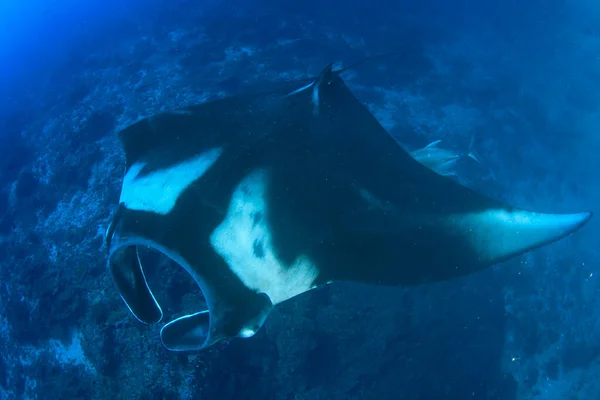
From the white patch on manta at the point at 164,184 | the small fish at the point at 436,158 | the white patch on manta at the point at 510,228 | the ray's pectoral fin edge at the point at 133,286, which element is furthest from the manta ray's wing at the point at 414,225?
the small fish at the point at 436,158

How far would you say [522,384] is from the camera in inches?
315

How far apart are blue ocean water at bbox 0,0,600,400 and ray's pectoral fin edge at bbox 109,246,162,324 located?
2.42 meters

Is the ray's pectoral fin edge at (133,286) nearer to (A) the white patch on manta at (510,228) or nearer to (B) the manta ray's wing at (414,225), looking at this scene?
(B) the manta ray's wing at (414,225)

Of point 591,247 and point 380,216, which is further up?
point 380,216

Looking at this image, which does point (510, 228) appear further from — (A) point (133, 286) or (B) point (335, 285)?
(B) point (335, 285)

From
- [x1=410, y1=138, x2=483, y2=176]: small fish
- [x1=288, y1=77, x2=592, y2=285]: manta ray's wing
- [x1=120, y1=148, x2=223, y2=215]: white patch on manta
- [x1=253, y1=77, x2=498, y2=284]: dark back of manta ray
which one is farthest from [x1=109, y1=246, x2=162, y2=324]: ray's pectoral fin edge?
[x1=410, y1=138, x2=483, y2=176]: small fish

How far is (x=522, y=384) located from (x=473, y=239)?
7.70 metres

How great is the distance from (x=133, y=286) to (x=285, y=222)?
1270mm

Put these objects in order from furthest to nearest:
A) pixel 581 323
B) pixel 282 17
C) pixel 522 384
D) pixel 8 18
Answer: pixel 8 18 → pixel 282 17 → pixel 581 323 → pixel 522 384

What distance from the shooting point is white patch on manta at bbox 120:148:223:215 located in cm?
256

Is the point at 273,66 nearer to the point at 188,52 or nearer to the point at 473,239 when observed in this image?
the point at 188,52

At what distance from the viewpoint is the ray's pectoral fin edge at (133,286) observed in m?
2.63

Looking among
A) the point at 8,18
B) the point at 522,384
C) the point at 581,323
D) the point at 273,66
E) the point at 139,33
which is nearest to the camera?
the point at 522,384

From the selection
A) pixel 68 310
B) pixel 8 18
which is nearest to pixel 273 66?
pixel 68 310
